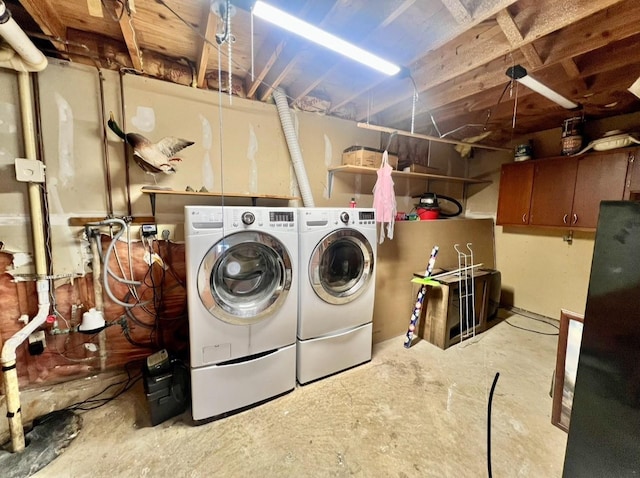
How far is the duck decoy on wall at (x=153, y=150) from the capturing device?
1.80 metres

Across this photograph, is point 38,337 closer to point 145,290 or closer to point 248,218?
point 145,290

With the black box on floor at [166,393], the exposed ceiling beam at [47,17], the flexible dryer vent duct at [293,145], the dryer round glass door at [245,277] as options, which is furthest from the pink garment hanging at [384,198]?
the exposed ceiling beam at [47,17]

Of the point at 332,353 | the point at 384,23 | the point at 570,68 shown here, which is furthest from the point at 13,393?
the point at 570,68

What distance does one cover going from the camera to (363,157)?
2.59 metres

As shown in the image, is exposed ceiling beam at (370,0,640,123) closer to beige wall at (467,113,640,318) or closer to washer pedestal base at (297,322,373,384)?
beige wall at (467,113,640,318)

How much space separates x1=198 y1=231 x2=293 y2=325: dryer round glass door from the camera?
155cm

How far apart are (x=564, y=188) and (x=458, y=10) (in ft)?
7.91

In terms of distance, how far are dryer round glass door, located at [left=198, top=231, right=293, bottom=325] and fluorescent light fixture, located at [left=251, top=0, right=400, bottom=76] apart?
42.0 inches

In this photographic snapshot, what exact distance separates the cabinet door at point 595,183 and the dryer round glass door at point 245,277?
2950 millimetres

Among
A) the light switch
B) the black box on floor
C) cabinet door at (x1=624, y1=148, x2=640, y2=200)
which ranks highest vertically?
cabinet door at (x1=624, y1=148, x2=640, y2=200)

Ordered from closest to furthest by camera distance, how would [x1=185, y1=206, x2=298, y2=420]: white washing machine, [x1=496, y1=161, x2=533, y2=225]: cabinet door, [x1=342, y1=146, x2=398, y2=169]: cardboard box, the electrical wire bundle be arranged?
[x1=185, y1=206, x2=298, y2=420]: white washing machine, the electrical wire bundle, [x1=342, y1=146, x2=398, y2=169]: cardboard box, [x1=496, y1=161, x2=533, y2=225]: cabinet door

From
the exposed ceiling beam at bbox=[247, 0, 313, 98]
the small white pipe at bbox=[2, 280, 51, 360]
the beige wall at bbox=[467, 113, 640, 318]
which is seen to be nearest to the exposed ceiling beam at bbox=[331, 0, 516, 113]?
the exposed ceiling beam at bbox=[247, 0, 313, 98]

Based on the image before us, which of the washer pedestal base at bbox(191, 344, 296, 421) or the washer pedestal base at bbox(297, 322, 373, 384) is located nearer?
the washer pedestal base at bbox(191, 344, 296, 421)

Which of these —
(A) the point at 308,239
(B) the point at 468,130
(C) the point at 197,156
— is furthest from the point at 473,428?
(B) the point at 468,130
